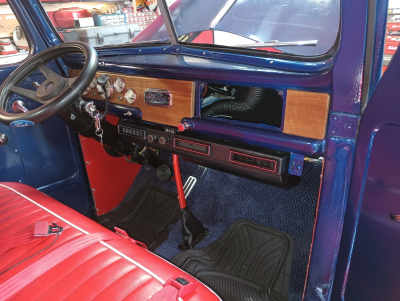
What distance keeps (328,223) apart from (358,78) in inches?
20.5

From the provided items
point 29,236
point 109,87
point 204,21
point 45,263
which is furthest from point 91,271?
point 204,21

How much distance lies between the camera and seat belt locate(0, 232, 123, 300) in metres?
0.97

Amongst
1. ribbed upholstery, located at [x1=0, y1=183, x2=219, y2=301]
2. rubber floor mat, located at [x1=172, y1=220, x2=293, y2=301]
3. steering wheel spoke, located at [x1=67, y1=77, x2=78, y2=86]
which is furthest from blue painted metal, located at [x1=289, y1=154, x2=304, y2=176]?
steering wheel spoke, located at [x1=67, y1=77, x2=78, y2=86]

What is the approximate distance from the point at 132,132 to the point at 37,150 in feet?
2.20

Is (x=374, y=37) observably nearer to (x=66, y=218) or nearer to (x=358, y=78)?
(x=358, y=78)

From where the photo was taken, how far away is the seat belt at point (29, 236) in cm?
117

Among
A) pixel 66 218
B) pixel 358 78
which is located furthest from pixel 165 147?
pixel 358 78

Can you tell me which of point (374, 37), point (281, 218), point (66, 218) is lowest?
point (281, 218)

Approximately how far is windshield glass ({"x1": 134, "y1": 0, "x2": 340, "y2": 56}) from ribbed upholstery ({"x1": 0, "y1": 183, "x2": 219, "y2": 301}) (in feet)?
3.43

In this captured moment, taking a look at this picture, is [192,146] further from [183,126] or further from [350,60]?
[350,60]

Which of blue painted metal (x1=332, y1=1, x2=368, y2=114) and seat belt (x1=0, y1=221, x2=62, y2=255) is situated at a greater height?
blue painted metal (x1=332, y1=1, x2=368, y2=114)

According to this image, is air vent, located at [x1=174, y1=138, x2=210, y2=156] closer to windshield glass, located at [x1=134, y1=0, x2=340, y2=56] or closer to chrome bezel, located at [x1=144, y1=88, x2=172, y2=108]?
chrome bezel, located at [x1=144, y1=88, x2=172, y2=108]

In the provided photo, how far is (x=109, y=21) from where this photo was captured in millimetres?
2158

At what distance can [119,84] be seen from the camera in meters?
1.75
